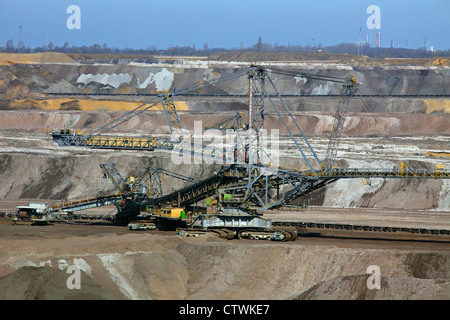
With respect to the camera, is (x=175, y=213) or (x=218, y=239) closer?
(x=218, y=239)

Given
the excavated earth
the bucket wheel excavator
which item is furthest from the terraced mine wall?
the bucket wheel excavator

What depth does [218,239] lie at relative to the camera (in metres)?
60.9

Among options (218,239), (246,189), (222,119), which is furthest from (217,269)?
(222,119)

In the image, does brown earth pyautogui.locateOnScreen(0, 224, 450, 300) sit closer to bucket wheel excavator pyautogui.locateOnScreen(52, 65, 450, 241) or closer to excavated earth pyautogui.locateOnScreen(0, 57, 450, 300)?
excavated earth pyautogui.locateOnScreen(0, 57, 450, 300)

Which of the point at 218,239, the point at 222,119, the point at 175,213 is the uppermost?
the point at 222,119

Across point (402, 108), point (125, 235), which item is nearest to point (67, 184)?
point (125, 235)

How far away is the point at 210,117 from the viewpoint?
486ft

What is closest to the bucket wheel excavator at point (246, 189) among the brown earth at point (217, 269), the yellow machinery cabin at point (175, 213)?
the yellow machinery cabin at point (175, 213)

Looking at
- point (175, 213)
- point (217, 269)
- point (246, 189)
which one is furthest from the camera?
point (175, 213)

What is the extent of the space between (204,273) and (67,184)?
149 feet

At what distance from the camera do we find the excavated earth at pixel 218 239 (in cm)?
4756

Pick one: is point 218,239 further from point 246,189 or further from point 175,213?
point 175,213

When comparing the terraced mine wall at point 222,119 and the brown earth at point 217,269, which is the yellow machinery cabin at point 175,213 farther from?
the terraced mine wall at point 222,119
